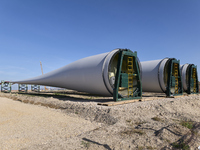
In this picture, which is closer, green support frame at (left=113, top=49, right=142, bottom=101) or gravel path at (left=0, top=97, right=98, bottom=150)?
gravel path at (left=0, top=97, right=98, bottom=150)

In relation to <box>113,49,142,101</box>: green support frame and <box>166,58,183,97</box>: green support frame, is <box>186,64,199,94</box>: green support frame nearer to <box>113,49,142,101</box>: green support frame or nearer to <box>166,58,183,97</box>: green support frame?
<box>166,58,183,97</box>: green support frame

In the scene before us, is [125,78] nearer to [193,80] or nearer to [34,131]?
[34,131]

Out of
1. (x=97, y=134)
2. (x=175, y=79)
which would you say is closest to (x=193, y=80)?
(x=175, y=79)

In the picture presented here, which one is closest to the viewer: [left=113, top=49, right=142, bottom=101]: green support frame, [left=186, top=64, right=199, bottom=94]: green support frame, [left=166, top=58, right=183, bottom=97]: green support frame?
[left=113, top=49, right=142, bottom=101]: green support frame

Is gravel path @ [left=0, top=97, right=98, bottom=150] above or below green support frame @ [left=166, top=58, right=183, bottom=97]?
below

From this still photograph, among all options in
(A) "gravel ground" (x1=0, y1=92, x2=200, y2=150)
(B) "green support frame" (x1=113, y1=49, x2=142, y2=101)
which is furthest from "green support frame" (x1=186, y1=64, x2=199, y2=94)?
(A) "gravel ground" (x1=0, y1=92, x2=200, y2=150)

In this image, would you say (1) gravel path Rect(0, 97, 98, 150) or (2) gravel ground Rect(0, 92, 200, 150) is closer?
(2) gravel ground Rect(0, 92, 200, 150)

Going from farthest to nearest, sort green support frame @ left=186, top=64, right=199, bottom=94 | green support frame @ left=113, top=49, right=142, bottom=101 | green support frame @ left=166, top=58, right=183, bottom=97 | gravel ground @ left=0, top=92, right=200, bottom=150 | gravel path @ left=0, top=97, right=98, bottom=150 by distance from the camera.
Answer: green support frame @ left=186, top=64, right=199, bottom=94
green support frame @ left=166, top=58, right=183, bottom=97
green support frame @ left=113, top=49, right=142, bottom=101
gravel path @ left=0, top=97, right=98, bottom=150
gravel ground @ left=0, top=92, right=200, bottom=150

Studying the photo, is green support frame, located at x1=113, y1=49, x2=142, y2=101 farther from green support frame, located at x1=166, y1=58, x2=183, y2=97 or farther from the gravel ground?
green support frame, located at x1=166, y1=58, x2=183, y2=97

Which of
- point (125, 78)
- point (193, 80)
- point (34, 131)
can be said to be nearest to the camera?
point (34, 131)

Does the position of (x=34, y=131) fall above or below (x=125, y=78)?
below

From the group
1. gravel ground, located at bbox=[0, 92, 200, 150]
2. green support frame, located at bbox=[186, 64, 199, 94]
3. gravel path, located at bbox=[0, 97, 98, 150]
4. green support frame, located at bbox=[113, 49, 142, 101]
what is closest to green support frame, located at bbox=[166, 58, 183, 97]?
green support frame, located at bbox=[186, 64, 199, 94]

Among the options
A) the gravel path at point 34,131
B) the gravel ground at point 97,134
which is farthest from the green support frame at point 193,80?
the gravel path at point 34,131

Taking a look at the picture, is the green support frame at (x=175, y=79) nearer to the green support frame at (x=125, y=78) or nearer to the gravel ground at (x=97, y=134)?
the green support frame at (x=125, y=78)
